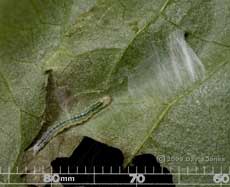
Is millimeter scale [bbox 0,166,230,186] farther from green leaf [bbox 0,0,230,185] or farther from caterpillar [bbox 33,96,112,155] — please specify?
caterpillar [bbox 33,96,112,155]

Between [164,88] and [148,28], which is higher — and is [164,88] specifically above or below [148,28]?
below

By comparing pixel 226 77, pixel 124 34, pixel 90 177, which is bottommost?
pixel 90 177

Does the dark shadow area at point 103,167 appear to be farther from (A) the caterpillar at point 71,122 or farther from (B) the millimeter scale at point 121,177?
(A) the caterpillar at point 71,122

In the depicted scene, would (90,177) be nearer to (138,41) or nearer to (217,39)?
(138,41)

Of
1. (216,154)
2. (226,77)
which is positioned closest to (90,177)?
(216,154)
